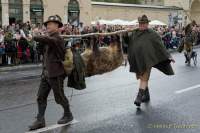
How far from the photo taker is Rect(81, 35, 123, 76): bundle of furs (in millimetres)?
8672

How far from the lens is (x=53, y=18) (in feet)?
25.3

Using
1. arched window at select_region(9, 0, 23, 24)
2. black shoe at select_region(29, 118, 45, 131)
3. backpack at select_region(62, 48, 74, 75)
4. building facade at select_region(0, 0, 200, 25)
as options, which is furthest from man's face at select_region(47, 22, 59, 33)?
arched window at select_region(9, 0, 23, 24)

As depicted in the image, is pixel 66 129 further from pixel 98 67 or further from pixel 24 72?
pixel 24 72

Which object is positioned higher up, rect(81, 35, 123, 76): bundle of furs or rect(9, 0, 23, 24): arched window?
rect(9, 0, 23, 24): arched window

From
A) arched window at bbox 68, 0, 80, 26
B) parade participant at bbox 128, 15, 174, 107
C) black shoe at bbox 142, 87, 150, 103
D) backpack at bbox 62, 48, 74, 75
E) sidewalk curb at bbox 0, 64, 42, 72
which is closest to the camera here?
backpack at bbox 62, 48, 74, 75

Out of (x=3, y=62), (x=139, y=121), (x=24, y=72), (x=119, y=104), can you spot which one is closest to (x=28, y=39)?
(x=3, y=62)

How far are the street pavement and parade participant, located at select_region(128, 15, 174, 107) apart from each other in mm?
651

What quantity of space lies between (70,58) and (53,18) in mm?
706

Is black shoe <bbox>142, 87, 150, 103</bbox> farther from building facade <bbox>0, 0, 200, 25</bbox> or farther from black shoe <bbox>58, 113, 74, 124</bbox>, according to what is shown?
building facade <bbox>0, 0, 200, 25</bbox>

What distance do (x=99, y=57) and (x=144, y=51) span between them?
125cm

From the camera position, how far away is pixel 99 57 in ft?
28.9

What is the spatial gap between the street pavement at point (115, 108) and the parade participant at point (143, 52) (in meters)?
0.65

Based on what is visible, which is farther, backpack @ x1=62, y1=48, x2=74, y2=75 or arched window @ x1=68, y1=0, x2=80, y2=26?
arched window @ x1=68, y1=0, x2=80, y2=26

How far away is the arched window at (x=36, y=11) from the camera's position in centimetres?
4012
